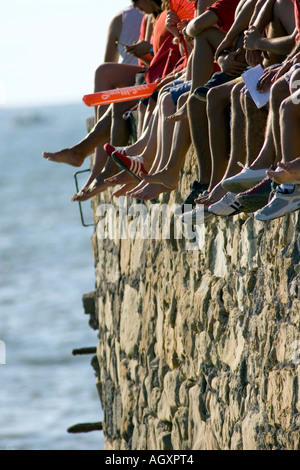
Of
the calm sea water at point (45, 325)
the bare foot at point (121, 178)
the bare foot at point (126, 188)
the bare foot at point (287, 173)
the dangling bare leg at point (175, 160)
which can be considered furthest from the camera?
the calm sea water at point (45, 325)

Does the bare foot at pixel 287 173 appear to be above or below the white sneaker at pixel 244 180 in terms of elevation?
above

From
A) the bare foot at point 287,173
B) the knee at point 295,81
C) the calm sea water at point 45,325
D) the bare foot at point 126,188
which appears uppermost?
the knee at point 295,81

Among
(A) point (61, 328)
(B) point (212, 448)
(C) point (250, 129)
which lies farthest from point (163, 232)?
(A) point (61, 328)

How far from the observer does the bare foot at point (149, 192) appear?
5.88m

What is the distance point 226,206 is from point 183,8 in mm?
1851

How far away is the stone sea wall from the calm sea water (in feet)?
11.5

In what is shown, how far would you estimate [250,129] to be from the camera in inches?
194

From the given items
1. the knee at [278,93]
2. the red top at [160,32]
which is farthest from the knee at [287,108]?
the red top at [160,32]

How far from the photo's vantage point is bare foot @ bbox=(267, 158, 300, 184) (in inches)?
169

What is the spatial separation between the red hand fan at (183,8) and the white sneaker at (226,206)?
172 centimetres

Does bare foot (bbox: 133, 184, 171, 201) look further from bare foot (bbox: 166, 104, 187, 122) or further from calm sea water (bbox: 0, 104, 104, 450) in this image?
calm sea water (bbox: 0, 104, 104, 450)

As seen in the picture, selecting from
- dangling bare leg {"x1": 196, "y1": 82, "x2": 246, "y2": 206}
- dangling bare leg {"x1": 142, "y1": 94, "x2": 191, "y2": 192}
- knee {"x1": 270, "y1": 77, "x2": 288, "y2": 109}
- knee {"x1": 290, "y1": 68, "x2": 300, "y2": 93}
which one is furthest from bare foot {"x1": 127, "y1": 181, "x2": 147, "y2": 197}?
→ knee {"x1": 290, "y1": 68, "x2": 300, "y2": 93}

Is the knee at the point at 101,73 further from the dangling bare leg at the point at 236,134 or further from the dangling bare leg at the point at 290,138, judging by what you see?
the dangling bare leg at the point at 290,138

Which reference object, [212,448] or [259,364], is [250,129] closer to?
[259,364]
